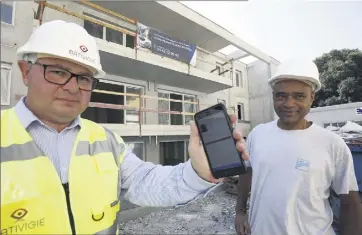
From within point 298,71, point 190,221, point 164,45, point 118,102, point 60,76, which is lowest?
point 190,221

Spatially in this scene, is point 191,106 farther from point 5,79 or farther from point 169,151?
point 169,151

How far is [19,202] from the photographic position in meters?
0.56

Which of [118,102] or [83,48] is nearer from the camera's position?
[83,48]

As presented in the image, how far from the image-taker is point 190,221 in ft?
13.4

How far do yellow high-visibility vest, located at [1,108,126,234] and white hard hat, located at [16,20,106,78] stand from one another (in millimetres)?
217

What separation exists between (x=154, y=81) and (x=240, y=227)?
5.01 m

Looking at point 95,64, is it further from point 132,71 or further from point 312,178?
point 132,71

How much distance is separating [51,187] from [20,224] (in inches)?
4.3

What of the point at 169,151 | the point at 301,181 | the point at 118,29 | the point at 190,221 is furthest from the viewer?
the point at 169,151

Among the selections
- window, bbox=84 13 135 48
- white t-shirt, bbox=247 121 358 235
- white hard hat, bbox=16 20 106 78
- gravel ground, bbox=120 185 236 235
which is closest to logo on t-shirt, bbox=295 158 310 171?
white t-shirt, bbox=247 121 358 235

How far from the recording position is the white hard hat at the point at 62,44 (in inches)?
26.5

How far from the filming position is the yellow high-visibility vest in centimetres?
55

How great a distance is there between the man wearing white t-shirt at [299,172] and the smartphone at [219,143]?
0.78 metres

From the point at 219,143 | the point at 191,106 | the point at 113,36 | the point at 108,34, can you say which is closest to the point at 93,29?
the point at 108,34
